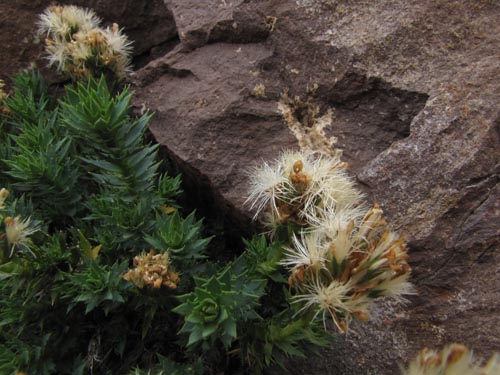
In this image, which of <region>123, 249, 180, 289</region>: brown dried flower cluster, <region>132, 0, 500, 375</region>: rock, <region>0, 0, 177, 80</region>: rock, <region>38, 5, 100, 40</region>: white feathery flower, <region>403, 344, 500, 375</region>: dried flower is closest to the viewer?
<region>403, 344, 500, 375</region>: dried flower

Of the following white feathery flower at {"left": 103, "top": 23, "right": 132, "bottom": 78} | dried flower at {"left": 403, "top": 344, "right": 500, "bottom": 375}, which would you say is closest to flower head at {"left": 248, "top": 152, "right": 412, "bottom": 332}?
dried flower at {"left": 403, "top": 344, "right": 500, "bottom": 375}

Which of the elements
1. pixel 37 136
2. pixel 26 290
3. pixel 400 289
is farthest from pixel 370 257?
pixel 37 136

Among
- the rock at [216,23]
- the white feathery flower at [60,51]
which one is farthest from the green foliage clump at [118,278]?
the rock at [216,23]

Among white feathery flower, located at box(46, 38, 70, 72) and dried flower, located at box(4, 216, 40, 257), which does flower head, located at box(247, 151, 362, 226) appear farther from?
white feathery flower, located at box(46, 38, 70, 72)

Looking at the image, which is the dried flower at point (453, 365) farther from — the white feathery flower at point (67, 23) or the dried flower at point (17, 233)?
→ the white feathery flower at point (67, 23)

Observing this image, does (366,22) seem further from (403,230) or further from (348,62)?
(403,230)

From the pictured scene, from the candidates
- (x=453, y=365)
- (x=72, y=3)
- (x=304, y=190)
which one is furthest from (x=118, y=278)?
(x=72, y=3)
